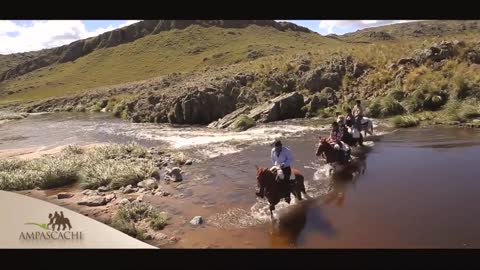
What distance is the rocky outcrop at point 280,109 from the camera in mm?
23681

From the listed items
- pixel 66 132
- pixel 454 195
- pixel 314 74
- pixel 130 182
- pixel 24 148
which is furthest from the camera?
pixel 314 74

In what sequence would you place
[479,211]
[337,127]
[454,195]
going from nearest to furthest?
[479,211]
[454,195]
[337,127]

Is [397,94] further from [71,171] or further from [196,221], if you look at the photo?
[71,171]

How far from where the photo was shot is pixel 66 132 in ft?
61.8

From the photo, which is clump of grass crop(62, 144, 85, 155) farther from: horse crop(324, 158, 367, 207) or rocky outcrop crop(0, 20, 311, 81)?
horse crop(324, 158, 367, 207)

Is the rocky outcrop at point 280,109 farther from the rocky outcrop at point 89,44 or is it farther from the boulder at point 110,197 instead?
the boulder at point 110,197

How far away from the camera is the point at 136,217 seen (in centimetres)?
1057

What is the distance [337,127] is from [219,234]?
6.98 m

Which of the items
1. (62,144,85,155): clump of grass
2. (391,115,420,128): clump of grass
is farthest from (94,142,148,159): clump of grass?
(391,115,420,128): clump of grass

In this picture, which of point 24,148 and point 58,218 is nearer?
Answer: point 58,218

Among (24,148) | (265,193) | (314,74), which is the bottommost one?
(265,193)

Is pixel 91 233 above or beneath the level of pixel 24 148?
beneath
